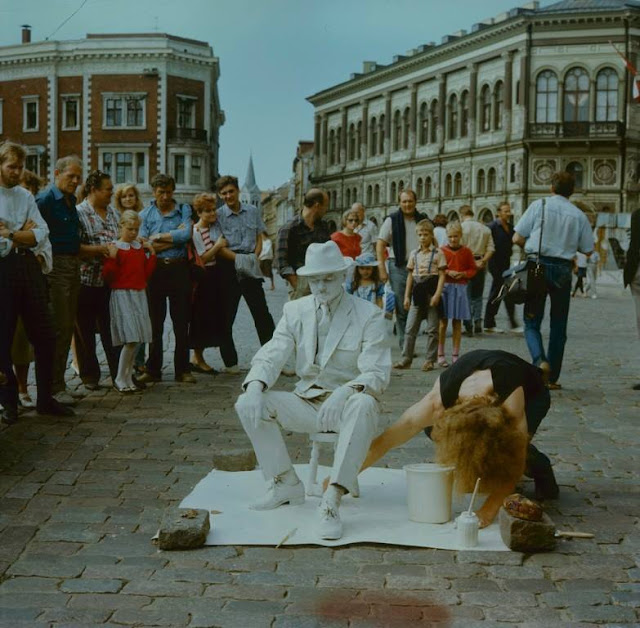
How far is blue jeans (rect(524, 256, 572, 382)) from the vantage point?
10281mm

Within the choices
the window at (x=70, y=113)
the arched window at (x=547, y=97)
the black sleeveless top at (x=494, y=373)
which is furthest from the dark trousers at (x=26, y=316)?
the window at (x=70, y=113)

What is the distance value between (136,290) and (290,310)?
13.9 ft

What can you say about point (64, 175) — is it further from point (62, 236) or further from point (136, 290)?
point (136, 290)

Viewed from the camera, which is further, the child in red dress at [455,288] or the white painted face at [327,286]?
the child in red dress at [455,288]

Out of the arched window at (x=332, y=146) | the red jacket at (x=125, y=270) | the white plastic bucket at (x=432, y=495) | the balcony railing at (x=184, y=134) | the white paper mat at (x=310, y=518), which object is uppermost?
the arched window at (x=332, y=146)

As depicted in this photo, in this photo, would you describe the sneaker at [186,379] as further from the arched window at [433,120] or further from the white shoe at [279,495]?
the arched window at [433,120]

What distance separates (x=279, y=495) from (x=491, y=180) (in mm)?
57929

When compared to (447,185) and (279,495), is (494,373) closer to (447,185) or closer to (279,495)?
(279,495)

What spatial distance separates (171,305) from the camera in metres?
10.8

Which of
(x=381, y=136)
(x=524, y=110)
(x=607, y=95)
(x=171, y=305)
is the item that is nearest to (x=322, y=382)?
(x=171, y=305)

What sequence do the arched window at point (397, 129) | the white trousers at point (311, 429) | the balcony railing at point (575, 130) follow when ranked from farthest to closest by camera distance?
1. the arched window at point (397, 129)
2. the balcony railing at point (575, 130)
3. the white trousers at point (311, 429)

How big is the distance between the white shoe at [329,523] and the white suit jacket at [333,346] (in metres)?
0.74

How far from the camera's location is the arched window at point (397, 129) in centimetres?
7431

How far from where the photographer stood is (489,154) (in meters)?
62.3
